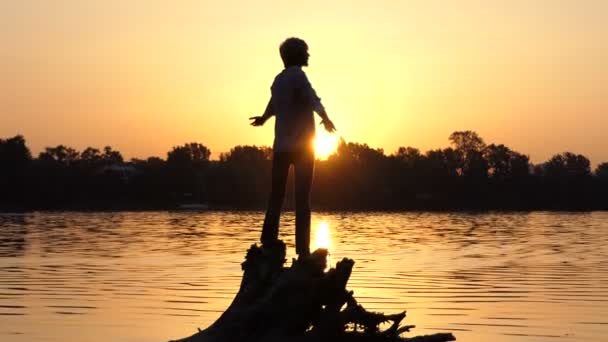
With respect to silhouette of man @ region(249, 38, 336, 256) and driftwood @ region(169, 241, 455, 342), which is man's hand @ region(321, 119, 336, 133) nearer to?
silhouette of man @ region(249, 38, 336, 256)

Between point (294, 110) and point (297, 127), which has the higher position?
point (294, 110)

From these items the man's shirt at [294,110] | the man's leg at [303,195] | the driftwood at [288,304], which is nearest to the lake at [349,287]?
the driftwood at [288,304]

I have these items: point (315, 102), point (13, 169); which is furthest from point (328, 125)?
point (13, 169)

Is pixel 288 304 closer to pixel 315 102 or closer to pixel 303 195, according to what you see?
pixel 303 195

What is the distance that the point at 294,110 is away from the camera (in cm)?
1606

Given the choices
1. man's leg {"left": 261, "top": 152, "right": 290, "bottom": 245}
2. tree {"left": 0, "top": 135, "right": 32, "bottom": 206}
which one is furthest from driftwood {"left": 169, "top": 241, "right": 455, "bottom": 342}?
tree {"left": 0, "top": 135, "right": 32, "bottom": 206}

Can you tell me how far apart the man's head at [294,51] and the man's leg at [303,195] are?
140cm

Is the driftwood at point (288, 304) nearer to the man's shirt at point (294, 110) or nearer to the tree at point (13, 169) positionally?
the man's shirt at point (294, 110)

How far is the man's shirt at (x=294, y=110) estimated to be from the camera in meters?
16.0

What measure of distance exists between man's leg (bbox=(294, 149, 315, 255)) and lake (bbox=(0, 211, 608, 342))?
867 centimetres

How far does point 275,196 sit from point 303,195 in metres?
0.54

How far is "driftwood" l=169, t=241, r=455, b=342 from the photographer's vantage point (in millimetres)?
15492

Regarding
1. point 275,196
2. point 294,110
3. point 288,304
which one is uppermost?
point 294,110

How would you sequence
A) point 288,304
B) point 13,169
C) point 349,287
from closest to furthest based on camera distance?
point 288,304, point 349,287, point 13,169
